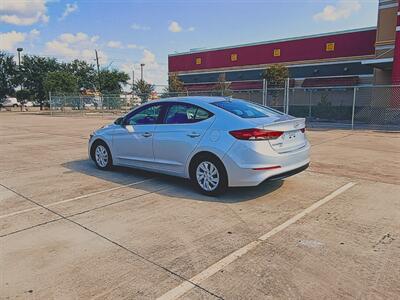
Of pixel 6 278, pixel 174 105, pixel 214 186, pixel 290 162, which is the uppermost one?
pixel 174 105

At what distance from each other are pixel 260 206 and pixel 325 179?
2163 millimetres

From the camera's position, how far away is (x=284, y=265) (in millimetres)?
3236

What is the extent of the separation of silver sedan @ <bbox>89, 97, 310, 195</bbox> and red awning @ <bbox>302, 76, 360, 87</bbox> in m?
27.8

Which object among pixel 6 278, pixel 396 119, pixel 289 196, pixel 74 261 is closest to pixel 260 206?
pixel 289 196

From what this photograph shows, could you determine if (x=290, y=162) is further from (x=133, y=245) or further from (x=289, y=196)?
(x=133, y=245)

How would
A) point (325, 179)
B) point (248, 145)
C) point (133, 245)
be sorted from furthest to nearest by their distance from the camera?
point (325, 179) → point (248, 145) → point (133, 245)

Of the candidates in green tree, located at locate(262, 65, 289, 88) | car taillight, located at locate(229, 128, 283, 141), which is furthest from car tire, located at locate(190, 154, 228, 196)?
green tree, located at locate(262, 65, 289, 88)

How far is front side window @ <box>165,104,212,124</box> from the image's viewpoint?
5.52 m

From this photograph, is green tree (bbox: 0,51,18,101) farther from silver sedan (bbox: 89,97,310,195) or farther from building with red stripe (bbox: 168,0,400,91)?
silver sedan (bbox: 89,97,310,195)

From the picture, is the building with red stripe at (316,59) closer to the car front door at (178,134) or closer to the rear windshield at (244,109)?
the rear windshield at (244,109)

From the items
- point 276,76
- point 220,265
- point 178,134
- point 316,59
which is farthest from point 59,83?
point 220,265

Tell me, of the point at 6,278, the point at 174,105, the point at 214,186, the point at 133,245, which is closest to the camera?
the point at 6,278

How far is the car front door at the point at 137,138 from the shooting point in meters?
6.16

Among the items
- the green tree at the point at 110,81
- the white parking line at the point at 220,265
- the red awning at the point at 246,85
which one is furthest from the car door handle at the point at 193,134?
the green tree at the point at 110,81
